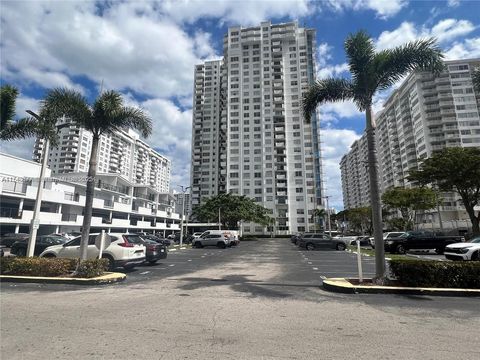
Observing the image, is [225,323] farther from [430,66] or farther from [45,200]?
[45,200]

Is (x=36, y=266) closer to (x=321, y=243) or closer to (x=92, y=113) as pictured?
(x=92, y=113)

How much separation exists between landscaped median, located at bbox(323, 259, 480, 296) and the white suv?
27.0ft

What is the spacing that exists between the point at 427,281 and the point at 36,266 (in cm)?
1305

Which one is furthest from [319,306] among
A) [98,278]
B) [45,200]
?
[45,200]

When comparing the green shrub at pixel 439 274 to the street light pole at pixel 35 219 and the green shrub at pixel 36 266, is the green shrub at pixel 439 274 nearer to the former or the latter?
the green shrub at pixel 36 266

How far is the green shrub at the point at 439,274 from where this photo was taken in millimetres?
9203

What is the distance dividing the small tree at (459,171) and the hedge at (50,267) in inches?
1239

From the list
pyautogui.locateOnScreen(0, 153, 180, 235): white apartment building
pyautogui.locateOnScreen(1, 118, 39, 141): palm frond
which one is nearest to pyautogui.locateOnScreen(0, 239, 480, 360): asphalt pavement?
pyautogui.locateOnScreen(1, 118, 39, 141): palm frond

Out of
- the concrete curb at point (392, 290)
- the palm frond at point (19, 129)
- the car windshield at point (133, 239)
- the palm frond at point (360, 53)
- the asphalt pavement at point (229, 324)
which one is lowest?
the asphalt pavement at point (229, 324)

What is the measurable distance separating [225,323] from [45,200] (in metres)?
39.3

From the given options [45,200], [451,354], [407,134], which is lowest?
[451,354]

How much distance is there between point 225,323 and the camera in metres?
6.09

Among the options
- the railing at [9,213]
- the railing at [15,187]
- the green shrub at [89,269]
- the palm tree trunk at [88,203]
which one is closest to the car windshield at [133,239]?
the palm tree trunk at [88,203]

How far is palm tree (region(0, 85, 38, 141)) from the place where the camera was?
→ 1298 cm
